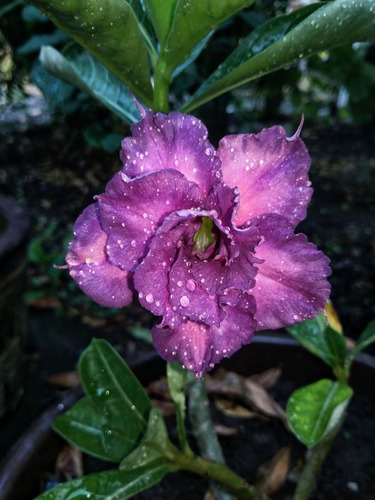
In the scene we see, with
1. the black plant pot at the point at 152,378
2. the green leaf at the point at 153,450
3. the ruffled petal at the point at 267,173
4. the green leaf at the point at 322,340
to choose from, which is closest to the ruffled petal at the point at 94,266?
the ruffled petal at the point at 267,173

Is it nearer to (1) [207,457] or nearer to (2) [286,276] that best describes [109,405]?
(1) [207,457]

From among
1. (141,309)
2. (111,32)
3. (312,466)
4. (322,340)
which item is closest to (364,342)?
(322,340)

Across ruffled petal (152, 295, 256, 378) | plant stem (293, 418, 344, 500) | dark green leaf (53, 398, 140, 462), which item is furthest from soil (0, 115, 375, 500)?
ruffled petal (152, 295, 256, 378)

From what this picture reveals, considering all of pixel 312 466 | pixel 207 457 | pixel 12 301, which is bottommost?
pixel 312 466

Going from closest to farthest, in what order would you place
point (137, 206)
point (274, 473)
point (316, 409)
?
point (137, 206) < point (316, 409) < point (274, 473)

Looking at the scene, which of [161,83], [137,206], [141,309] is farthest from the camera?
[141,309]
